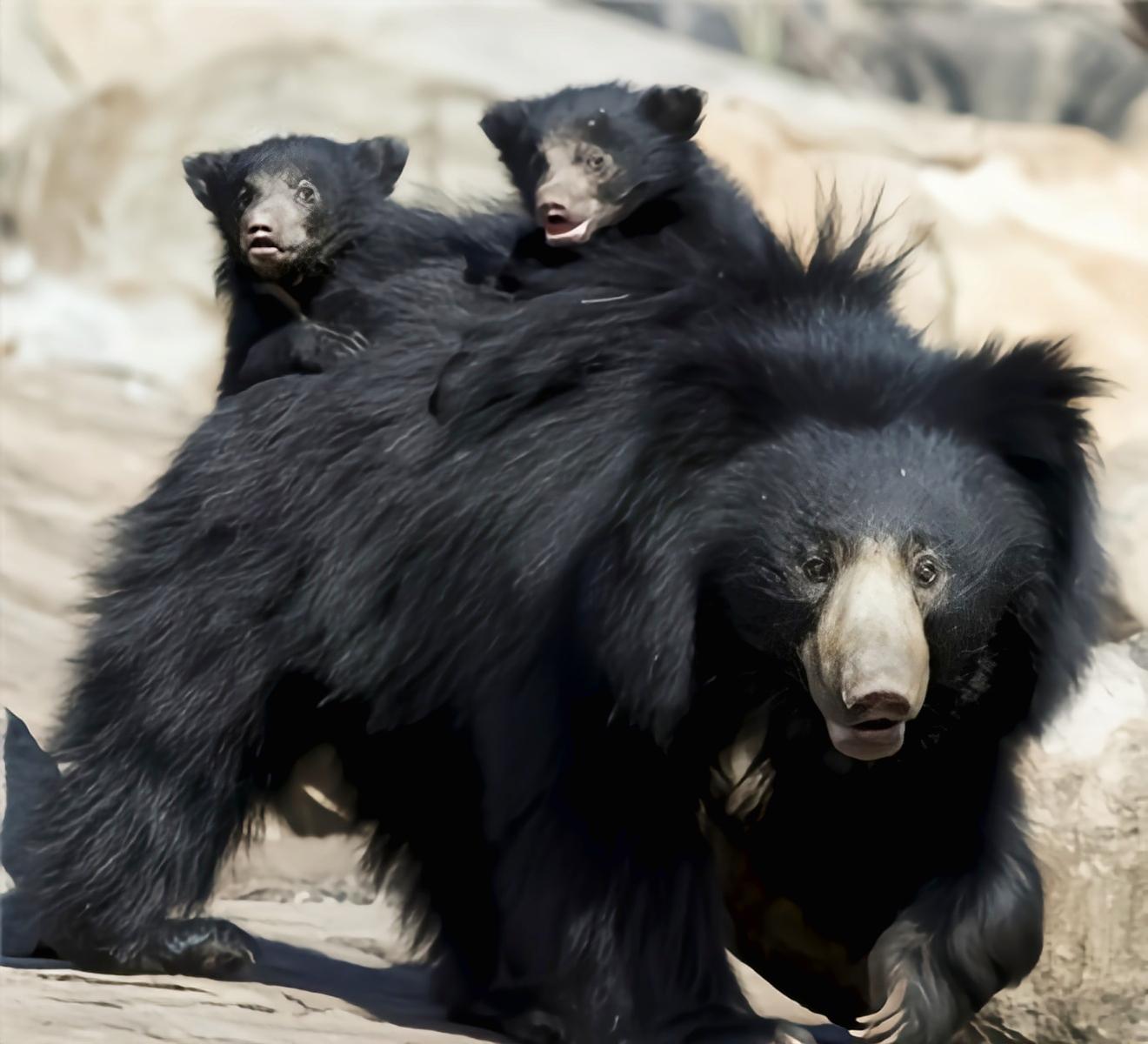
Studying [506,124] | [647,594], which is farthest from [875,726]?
[506,124]

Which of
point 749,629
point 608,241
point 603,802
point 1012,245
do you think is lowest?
point 1012,245

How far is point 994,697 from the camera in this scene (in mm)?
3391

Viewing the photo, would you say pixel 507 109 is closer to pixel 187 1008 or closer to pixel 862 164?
pixel 187 1008

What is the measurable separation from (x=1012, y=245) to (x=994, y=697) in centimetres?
666

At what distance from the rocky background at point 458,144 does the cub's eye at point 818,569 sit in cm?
457

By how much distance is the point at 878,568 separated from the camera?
3123mm

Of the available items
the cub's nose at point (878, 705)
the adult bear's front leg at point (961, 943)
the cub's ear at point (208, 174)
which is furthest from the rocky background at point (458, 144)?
the cub's nose at point (878, 705)

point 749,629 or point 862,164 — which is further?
point 862,164

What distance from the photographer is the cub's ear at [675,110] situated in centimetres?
436

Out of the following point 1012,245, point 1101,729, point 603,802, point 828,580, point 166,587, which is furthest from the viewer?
point 1012,245

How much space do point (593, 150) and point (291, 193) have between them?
642 millimetres

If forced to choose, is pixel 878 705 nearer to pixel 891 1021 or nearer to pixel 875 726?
pixel 875 726

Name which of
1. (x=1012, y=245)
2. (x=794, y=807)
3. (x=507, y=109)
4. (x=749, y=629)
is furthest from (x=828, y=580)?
(x=1012, y=245)

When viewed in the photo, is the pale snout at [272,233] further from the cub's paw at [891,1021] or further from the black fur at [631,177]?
the cub's paw at [891,1021]
